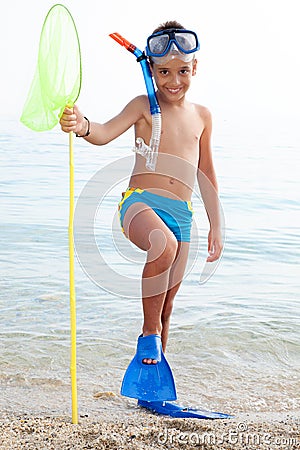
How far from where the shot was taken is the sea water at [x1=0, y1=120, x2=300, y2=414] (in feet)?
11.0

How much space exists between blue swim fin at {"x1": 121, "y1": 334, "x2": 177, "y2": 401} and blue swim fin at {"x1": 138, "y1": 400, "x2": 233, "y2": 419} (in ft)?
0.17

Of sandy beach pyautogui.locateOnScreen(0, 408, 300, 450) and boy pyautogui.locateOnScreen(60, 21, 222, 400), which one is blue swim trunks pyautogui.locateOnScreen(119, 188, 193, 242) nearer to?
boy pyautogui.locateOnScreen(60, 21, 222, 400)

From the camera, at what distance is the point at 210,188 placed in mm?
3375

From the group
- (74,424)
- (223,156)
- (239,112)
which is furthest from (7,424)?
(239,112)

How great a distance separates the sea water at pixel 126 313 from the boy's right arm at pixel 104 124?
2.61ft

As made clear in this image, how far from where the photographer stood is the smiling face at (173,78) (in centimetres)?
310

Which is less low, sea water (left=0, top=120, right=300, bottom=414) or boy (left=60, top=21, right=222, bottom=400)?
boy (left=60, top=21, right=222, bottom=400)

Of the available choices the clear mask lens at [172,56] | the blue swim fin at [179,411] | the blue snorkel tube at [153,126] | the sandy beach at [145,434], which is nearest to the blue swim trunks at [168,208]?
the blue snorkel tube at [153,126]

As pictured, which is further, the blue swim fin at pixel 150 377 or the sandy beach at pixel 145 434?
the blue swim fin at pixel 150 377

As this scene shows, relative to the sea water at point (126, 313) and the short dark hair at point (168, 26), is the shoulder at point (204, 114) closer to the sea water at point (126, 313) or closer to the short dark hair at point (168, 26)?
the short dark hair at point (168, 26)

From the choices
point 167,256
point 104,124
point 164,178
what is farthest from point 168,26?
point 167,256

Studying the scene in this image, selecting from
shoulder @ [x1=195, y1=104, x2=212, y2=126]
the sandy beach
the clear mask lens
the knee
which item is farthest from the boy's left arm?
the sandy beach

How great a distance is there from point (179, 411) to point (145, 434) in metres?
0.52

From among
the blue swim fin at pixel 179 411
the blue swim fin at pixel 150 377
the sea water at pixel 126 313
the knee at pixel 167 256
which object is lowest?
the sea water at pixel 126 313
